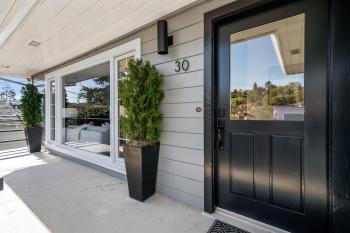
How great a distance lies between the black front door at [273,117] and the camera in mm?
1703

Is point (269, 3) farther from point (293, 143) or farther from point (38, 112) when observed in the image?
point (38, 112)

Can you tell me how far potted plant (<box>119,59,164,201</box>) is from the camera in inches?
98.9

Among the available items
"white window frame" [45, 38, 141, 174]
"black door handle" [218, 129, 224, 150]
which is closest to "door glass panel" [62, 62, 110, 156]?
→ "white window frame" [45, 38, 141, 174]

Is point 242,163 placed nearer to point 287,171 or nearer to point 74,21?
point 287,171

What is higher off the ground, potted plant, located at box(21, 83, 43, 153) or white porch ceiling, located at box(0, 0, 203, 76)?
white porch ceiling, located at box(0, 0, 203, 76)

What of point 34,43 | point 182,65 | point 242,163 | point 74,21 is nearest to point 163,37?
point 182,65

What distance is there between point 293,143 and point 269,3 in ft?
4.25

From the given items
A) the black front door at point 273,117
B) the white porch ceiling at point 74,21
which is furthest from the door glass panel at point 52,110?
the black front door at point 273,117

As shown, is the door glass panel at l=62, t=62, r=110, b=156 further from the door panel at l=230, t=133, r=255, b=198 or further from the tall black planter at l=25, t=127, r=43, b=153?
the door panel at l=230, t=133, r=255, b=198

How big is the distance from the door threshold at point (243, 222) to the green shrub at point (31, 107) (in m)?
5.45

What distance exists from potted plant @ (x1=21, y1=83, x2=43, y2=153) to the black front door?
5225 mm

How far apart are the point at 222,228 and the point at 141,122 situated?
146 cm

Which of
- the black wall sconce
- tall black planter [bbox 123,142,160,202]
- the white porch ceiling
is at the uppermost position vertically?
the white porch ceiling

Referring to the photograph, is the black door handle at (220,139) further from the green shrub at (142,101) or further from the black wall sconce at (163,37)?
the black wall sconce at (163,37)
